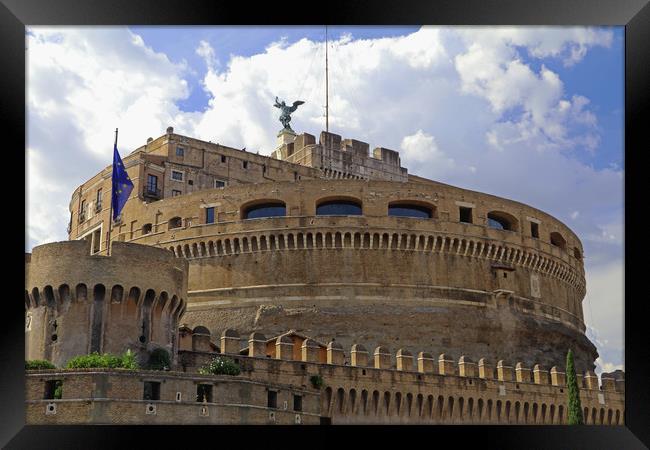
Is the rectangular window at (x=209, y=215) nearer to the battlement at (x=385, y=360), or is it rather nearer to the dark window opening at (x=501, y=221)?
the battlement at (x=385, y=360)

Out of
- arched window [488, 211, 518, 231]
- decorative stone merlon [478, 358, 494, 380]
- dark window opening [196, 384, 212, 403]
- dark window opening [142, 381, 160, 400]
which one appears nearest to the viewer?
dark window opening [142, 381, 160, 400]

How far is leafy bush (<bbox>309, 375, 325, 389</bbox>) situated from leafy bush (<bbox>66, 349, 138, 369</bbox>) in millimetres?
8446

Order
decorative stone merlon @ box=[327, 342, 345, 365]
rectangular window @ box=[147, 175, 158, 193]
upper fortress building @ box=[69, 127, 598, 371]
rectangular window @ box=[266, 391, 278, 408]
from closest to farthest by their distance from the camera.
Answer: rectangular window @ box=[266, 391, 278, 408], decorative stone merlon @ box=[327, 342, 345, 365], upper fortress building @ box=[69, 127, 598, 371], rectangular window @ box=[147, 175, 158, 193]

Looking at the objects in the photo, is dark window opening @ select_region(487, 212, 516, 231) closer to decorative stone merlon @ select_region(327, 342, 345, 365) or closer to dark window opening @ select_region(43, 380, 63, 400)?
decorative stone merlon @ select_region(327, 342, 345, 365)

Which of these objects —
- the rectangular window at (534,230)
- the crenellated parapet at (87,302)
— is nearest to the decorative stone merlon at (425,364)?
the crenellated parapet at (87,302)

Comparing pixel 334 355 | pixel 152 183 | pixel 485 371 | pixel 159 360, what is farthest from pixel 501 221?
pixel 159 360

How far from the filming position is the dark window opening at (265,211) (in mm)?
48125

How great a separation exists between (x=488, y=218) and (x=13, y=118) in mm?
38093

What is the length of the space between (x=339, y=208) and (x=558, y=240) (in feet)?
43.3

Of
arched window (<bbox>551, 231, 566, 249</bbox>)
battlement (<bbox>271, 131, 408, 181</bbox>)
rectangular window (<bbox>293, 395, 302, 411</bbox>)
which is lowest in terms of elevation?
rectangular window (<bbox>293, 395, 302, 411</bbox>)

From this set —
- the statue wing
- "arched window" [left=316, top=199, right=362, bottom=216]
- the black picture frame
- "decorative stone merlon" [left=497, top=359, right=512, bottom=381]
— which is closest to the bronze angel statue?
the statue wing

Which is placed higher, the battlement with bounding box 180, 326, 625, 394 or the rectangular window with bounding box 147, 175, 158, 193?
the rectangular window with bounding box 147, 175, 158, 193

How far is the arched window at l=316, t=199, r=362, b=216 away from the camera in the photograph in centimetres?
4812

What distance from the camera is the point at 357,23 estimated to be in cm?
1527
